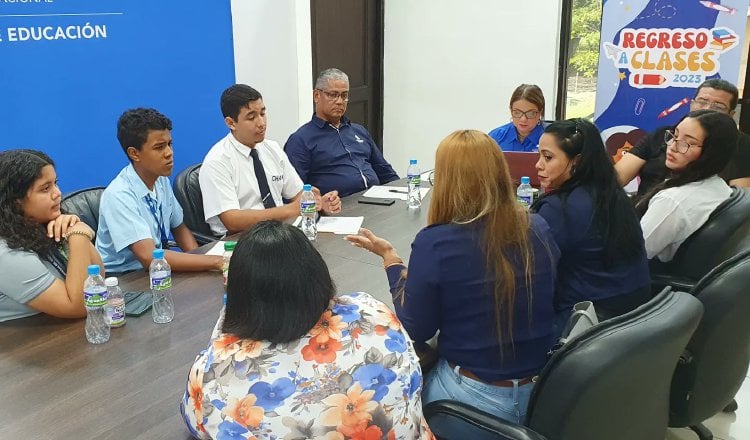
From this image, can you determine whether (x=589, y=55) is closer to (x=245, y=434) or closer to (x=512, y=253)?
(x=512, y=253)

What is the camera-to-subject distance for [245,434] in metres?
1.13

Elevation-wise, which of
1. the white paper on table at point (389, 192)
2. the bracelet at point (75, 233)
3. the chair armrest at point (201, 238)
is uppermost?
the bracelet at point (75, 233)

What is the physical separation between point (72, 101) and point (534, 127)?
2.68 m

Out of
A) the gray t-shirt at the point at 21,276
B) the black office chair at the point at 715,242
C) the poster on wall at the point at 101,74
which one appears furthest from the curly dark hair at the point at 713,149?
the poster on wall at the point at 101,74

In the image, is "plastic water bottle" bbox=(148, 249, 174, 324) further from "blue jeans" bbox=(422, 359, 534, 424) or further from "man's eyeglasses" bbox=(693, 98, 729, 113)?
"man's eyeglasses" bbox=(693, 98, 729, 113)

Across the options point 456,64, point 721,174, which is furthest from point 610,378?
point 456,64

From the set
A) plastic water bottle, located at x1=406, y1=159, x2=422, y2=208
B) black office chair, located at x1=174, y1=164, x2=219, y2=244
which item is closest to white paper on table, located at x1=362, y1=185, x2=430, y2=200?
plastic water bottle, located at x1=406, y1=159, x2=422, y2=208

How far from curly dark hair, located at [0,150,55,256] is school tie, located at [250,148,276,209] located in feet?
4.29

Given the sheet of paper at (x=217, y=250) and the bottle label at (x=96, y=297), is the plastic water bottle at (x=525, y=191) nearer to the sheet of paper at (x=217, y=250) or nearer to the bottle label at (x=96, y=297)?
the sheet of paper at (x=217, y=250)

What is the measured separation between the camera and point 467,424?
1.49 metres

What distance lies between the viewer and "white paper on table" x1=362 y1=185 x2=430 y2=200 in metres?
3.40

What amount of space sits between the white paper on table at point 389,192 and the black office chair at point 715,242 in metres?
1.38

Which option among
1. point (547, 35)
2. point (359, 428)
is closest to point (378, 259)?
point (359, 428)

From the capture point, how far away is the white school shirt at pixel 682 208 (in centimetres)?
241
